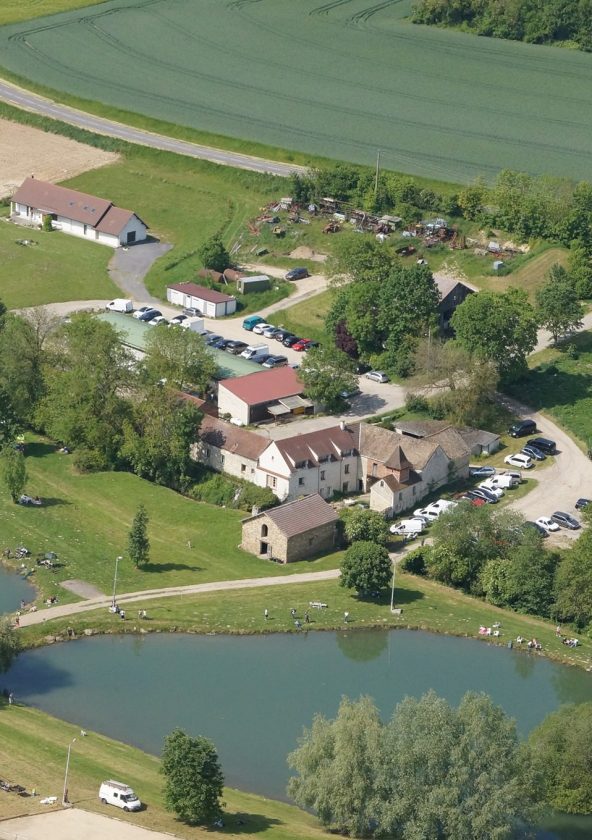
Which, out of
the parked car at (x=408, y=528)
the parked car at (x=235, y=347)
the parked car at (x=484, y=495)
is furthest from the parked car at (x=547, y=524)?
the parked car at (x=235, y=347)

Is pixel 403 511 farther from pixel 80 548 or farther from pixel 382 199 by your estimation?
pixel 382 199

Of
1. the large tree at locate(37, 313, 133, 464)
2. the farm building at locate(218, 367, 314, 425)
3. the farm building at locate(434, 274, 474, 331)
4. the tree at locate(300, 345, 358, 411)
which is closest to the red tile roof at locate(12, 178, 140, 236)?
the large tree at locate(37, 313, 133, 464)

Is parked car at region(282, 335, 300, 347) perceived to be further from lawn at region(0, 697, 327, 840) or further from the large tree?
lawn at region(0, 697, 327, 840)

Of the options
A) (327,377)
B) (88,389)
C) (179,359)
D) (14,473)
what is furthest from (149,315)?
(14,473)

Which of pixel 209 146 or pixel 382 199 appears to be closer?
pixel 382 199

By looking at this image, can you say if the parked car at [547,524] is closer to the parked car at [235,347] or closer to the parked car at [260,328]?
the parked car at [235,347]

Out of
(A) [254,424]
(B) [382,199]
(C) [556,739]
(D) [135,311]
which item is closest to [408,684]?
(C) [556,739]
